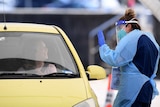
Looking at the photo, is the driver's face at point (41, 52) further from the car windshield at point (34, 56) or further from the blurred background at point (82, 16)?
the blurred background at point (82, 16)

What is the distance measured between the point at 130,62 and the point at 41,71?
100 cm

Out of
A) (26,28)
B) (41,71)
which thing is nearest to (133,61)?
(41,71)

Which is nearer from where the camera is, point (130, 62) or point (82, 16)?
point (130, 62)

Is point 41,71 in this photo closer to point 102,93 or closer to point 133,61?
point 133,61

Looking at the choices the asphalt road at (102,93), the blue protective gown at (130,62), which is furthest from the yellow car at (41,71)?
the asphalt road at (102,93)

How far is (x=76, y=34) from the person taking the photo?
15.1 metres

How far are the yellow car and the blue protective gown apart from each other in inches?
10.7

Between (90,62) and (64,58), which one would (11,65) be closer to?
(64,58)

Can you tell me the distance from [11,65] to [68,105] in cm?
110

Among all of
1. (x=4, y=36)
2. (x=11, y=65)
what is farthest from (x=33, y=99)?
(x=4, y=36)

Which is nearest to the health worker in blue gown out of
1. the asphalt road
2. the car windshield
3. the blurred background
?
the car windshield

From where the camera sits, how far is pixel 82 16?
1546 cm

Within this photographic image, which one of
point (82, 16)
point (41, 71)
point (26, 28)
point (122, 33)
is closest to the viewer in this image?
point (41, 71)

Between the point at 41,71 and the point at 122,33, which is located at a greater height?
the point at 122,33
